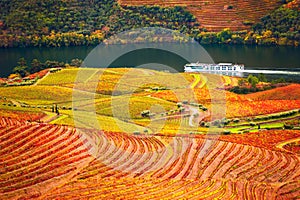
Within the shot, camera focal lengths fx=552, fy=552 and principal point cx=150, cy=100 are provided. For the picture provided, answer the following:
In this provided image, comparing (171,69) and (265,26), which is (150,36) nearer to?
(265,26)

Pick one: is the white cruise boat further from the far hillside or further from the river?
the far hillside

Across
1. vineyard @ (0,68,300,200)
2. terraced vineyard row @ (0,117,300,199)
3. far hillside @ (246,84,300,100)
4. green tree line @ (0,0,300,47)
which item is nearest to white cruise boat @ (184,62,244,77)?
far hillside @ (246,84,300,100)

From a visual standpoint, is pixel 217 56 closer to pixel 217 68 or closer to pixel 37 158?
pixel 217 68

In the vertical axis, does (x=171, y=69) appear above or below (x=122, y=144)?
below

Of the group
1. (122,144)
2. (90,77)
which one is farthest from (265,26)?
(122,144)

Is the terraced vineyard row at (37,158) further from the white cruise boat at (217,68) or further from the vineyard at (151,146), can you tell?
the white cruise boat at (217,68)

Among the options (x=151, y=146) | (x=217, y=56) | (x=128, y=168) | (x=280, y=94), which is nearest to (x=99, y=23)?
(x=217, y=56)
